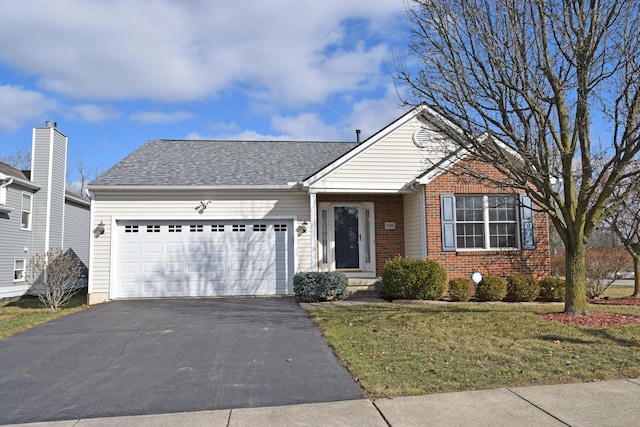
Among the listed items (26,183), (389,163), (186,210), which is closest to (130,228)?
(186,210)

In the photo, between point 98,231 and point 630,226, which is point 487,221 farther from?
point 98,231

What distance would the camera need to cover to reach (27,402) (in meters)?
4.93

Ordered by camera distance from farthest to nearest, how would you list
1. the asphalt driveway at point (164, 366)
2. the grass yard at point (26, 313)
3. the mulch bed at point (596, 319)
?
the grass yard at point (26, 313) < the mulch bed at point (596, 319) < the asphalt driveway at point (164, 366)

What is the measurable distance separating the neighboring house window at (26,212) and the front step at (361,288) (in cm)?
1236

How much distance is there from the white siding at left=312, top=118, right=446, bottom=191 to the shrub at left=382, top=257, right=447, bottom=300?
2.67 meters

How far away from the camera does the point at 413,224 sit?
539 inches

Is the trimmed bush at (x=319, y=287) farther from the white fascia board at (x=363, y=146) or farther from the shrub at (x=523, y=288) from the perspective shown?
the shrub at (x=523, y=288)

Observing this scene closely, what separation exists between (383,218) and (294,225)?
111 inches

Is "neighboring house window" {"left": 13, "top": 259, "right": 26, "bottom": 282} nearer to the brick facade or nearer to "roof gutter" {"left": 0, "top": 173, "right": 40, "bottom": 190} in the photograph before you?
"roof gutter" {"left": 0, "top": 173, "right": 40, "bottom": 190}

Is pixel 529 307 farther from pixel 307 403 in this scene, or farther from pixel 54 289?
pixel 54 289

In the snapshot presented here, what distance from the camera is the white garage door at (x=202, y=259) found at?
13.4 metres

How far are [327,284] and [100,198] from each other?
7111mm

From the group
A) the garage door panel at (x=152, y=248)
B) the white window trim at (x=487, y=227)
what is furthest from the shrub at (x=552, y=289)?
the garage door panel at (x=152, y=248)

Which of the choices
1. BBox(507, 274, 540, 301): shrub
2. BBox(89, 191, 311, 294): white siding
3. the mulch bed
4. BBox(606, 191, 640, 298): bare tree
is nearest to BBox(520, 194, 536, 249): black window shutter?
BBox(507, 274, 540, 301): shrub
